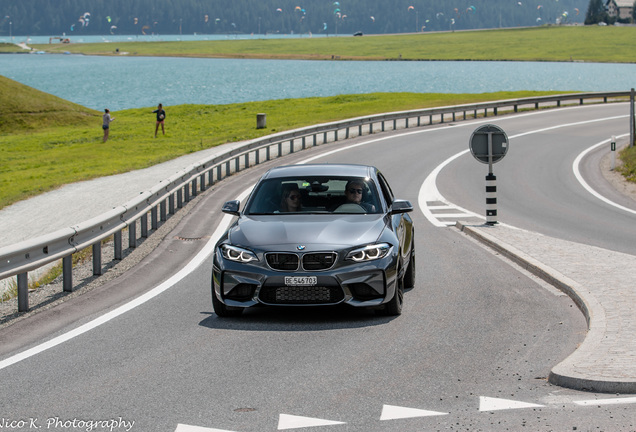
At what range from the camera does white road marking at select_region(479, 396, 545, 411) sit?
6.49m

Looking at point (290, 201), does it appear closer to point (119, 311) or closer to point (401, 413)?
point (119, 311)

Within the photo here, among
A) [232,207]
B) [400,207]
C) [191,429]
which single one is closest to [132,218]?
[232,207]

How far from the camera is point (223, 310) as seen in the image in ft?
32.3

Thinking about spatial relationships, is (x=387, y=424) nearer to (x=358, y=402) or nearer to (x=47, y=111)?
(x=358, y=402)

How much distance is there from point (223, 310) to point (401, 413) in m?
3.80

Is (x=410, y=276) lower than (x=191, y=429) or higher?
higher

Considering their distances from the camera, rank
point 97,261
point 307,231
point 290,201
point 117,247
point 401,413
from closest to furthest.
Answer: point 401,413
point 307,231
point 290,201
point 97,261
point 117,247

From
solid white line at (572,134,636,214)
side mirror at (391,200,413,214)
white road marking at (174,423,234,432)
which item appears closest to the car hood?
side mirror at (391,200,413,214)

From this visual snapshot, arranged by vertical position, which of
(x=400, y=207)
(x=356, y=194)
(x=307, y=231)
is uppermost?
(x=356, y=194)

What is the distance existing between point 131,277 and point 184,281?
0.69 meters

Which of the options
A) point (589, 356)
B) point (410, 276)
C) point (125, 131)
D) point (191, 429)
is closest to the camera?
point (191, 429)

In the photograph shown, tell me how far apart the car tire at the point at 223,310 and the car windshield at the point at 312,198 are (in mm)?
1295

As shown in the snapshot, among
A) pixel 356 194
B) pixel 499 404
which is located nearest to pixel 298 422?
pixel 499 404

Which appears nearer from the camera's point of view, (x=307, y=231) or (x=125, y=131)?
(x=307, y=231)
